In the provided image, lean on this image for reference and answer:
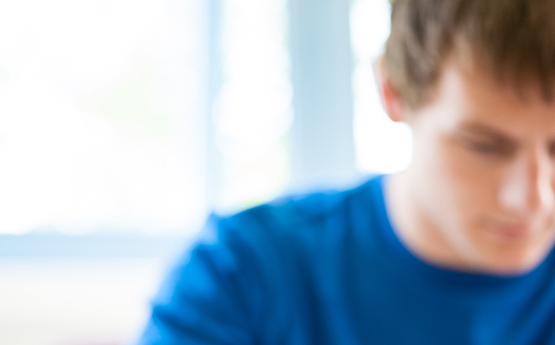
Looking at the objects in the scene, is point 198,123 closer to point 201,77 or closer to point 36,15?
point 201,77

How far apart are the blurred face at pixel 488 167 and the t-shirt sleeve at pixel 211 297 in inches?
10.7

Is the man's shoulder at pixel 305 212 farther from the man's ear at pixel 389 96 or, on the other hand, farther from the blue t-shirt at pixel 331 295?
the man's ear at pixel 389 96

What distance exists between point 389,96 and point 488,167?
0.69ft

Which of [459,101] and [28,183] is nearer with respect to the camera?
[459,101]

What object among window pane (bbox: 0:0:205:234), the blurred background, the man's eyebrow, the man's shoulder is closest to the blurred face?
the man's eyebrow

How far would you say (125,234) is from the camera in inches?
64.2

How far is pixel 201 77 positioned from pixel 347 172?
0.51 metres

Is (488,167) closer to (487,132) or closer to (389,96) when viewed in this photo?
(487,132)

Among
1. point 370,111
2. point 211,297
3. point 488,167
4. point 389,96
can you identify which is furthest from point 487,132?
point 370,111

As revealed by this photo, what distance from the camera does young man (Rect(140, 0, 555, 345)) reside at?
0.68 metres

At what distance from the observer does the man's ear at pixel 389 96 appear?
87 cm

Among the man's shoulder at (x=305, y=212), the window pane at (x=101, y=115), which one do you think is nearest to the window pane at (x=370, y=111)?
the window pane at (x=101, y=115)

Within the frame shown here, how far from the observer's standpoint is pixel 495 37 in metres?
0.68

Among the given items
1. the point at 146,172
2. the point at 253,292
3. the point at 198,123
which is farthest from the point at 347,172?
the point at 253,292
